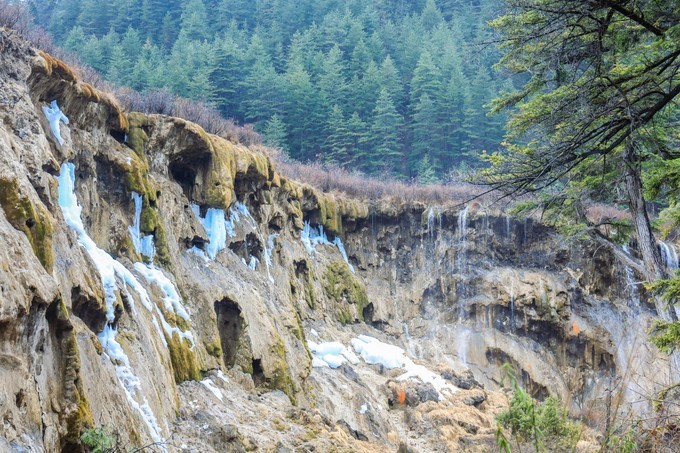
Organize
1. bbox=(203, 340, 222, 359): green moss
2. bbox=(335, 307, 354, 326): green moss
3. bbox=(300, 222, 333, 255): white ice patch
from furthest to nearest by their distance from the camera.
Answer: bbox=(300, 222, 333, 255): white ice patch < bbox=(335, 307, 354, 326): green moss < bbox=(203, 340, 222, 359): green moss

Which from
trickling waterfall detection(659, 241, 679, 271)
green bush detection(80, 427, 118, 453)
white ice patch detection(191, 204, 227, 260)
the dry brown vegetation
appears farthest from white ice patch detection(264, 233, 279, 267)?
trickling waterfall detection(659, 241, 679, 271)

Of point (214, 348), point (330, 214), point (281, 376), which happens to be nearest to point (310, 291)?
point (330, 214)

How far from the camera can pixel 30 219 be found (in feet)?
22.6

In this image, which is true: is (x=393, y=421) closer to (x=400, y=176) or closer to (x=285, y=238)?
(x=285, y=238)

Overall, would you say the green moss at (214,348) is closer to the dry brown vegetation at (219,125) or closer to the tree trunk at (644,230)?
the dry brown vegetation at (219,125)

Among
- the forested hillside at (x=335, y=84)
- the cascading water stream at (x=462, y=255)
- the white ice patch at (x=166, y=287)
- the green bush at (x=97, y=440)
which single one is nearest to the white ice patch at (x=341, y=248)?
the cascading water stream at (x=462, y=255)

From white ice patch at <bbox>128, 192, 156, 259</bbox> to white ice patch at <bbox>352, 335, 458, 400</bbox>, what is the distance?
937 cm


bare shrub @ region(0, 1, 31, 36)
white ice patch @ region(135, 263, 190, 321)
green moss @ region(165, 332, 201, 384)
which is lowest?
green moss @ region(165, 332, 201, 384)

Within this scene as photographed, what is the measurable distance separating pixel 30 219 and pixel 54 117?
3.70 m

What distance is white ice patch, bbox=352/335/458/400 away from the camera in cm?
1788

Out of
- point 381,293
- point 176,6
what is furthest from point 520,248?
point 176,6

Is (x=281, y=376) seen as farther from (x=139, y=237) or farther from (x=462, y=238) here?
(x=462, y=238)

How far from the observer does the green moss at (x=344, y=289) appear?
69.6 feet

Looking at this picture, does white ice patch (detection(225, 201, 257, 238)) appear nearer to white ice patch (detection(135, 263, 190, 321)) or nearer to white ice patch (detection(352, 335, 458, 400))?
white ice patch (detection(135, 263, 190, 321))
